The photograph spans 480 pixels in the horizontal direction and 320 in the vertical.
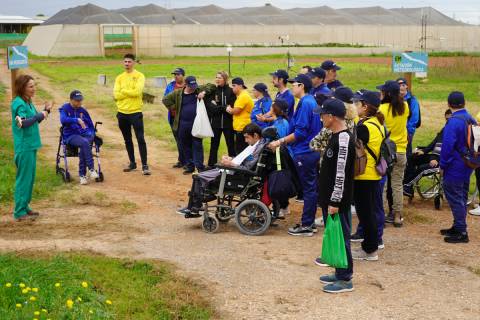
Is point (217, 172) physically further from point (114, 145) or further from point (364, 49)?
point (364, 49)

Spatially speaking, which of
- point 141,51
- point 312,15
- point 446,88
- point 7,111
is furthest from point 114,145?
point 312,15

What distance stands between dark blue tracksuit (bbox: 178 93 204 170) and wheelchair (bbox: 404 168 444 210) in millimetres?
3521

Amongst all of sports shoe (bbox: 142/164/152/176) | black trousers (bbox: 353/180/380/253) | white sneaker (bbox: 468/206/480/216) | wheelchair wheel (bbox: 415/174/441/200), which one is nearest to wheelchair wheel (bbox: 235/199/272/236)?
black trousers (bbox: 353/180/380/253)

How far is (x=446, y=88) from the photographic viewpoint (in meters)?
26.6

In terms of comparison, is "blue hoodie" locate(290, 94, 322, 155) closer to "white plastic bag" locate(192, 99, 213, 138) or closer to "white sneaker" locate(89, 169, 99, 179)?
"white plastic bag" locate(192, 99, 213, 138)

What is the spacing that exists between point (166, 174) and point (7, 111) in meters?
10.1

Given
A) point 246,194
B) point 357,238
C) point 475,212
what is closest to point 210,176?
point 246,194

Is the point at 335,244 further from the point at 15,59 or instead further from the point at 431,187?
the point at 15,59

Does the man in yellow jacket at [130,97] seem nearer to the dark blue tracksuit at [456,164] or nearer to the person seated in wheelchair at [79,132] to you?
the person seated in wheelchair at [79,132]

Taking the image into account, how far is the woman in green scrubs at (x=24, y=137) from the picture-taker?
27.7ft

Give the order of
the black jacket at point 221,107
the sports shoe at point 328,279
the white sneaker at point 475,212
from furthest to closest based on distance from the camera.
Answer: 1. the black jacket at point 221,107
2. the white sneaker at point 475,212
3. the sports shoe at point 328,279

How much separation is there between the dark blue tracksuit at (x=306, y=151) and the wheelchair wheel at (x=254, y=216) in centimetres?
46

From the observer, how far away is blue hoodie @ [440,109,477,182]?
780 cm

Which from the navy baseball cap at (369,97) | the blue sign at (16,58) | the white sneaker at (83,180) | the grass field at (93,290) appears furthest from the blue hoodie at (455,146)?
the blue sign at (16,58)
